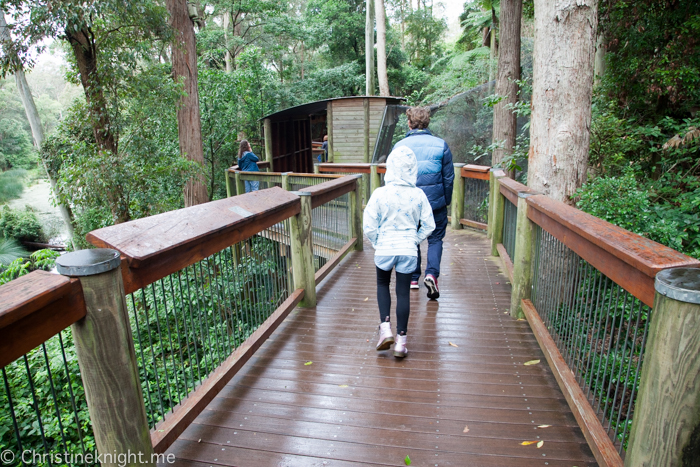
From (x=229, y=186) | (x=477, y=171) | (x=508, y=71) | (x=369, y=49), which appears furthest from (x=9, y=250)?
(x=508, y=71)

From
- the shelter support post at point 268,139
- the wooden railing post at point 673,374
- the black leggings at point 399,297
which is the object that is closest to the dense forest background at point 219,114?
the shelter support post at point 268,139

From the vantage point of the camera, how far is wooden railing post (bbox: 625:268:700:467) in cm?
129

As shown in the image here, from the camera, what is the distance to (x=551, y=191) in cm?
421

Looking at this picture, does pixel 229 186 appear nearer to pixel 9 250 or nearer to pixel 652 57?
pixel 652 57

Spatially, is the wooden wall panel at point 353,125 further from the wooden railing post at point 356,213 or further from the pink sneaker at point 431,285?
the pink sneaker at point 431,285

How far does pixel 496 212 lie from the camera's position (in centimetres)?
558

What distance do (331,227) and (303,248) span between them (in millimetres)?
1634

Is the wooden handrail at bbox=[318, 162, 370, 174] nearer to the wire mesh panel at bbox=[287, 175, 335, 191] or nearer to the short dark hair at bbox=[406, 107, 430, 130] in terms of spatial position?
the wire mesh panel at bbox=[287, 175, 335, 191]

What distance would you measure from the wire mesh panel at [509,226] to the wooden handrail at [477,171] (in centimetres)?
120

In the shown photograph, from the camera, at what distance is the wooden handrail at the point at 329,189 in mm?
4443

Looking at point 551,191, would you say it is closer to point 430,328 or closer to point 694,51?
point 430,328

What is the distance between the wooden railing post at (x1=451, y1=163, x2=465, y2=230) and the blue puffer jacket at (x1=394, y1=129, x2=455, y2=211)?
318 cm

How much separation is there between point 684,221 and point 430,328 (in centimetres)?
288

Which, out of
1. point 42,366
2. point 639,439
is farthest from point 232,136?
point 639,439
